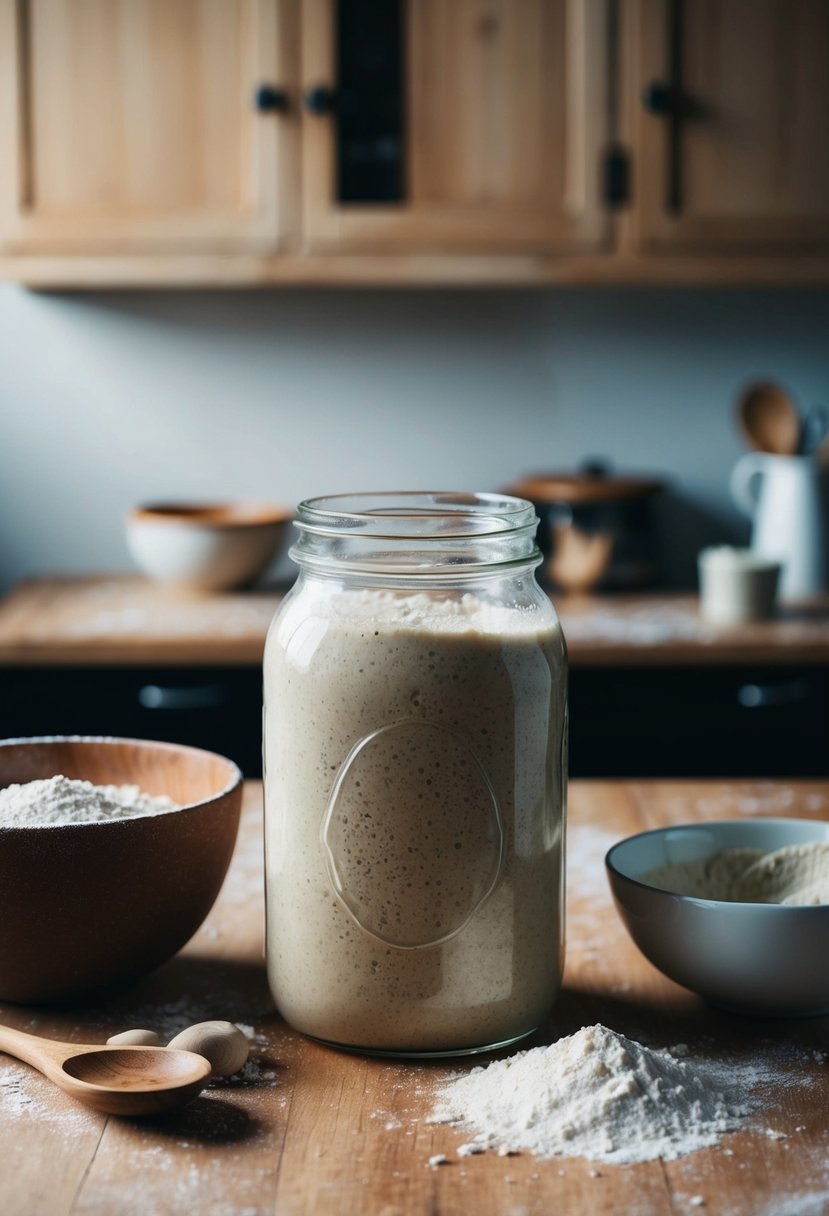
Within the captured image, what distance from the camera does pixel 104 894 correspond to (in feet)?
2.56

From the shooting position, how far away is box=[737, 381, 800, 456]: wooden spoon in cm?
262

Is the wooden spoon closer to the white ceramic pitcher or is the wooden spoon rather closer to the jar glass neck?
the white ceramic pitcher

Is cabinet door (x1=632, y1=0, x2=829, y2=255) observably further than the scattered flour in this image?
Yes

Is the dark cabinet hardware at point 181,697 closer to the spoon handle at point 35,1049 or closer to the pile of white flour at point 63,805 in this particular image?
the pile of white flour at point 63,805

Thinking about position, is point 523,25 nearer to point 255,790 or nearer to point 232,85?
point 232,85

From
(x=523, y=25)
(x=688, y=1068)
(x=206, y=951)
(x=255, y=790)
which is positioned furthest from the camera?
(x=523, y=25)

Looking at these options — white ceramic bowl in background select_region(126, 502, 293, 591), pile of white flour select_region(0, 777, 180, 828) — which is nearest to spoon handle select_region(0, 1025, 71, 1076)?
pile of white flour select_region(0, 777, 180, 828)

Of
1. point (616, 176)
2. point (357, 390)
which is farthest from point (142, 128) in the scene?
point (616, 176)

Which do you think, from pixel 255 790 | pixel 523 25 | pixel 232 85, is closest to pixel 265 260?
pixel 232 85

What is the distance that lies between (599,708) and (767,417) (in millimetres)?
804

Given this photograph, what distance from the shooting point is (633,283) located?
7.89 feet

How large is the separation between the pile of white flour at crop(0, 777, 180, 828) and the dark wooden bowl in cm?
2

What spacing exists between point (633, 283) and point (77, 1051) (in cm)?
194

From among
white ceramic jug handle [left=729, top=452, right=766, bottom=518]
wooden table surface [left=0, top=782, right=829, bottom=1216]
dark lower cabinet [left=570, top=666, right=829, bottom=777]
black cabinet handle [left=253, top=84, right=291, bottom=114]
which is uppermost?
black cabinet handle [left=253, top=84, right=291, bottom=114]
